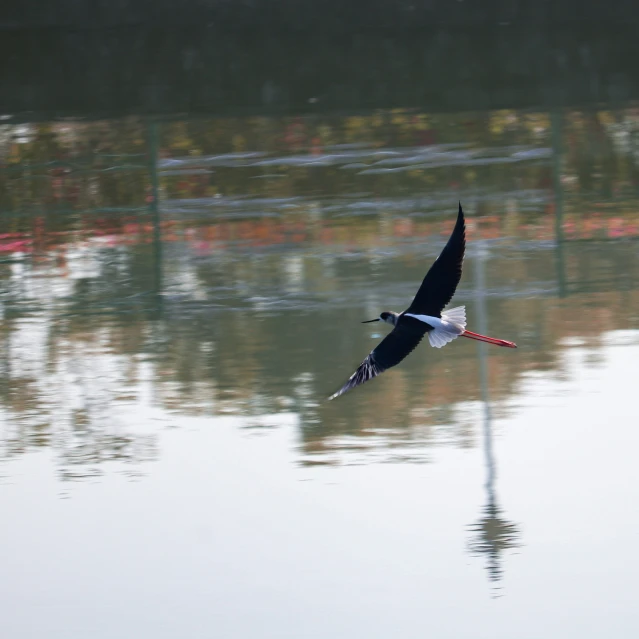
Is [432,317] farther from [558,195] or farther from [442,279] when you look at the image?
[558,195]

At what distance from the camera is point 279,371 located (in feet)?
23.0

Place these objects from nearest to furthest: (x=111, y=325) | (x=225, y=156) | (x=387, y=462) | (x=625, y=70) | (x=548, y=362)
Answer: (x=387, y=462), (x=548, y=362), (x=111, y=325), (x=225, y=156), (x=625, y=70)

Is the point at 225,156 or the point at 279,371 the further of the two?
the point at 225,156

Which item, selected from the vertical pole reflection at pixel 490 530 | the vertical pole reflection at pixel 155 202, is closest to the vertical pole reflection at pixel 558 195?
the vertical pole reflection at pixel 490 530

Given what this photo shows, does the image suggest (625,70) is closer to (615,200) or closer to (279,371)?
(615,200)

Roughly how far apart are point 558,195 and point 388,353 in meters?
4.05

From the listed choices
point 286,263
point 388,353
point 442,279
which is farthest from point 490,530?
point 286,263

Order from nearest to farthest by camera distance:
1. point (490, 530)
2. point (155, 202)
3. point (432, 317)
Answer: point (490, 530) < point (432, 317) < point (155, 202)

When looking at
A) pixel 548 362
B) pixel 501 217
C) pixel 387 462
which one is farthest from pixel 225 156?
pixel 387 462

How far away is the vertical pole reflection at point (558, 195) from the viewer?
26.9 feet

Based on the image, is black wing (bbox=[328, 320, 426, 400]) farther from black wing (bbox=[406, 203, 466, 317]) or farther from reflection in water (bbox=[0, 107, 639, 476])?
reflection in water (bbox=[0, 107, 639, 476])

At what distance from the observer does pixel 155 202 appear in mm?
9469

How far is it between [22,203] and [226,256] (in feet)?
6.32

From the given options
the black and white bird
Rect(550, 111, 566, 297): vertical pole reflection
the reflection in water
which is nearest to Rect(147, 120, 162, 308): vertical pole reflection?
the reflection in water
